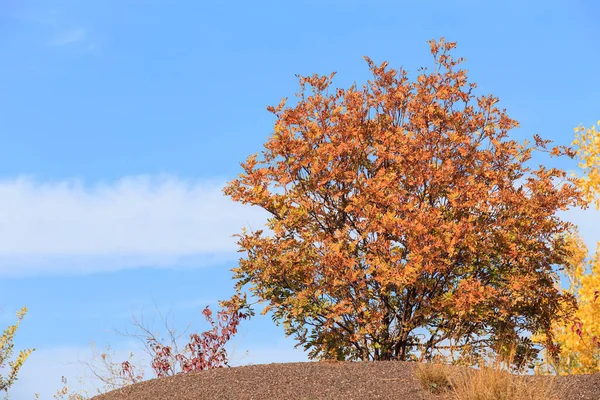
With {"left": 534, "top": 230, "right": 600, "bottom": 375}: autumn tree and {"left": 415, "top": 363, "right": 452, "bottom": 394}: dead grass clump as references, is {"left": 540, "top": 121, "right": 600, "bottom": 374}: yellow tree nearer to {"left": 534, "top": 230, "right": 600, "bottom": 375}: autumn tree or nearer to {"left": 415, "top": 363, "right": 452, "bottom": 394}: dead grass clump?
Result: {"left": 534, "top": 230, "right": 600, "bottom": 375}: autumn tree

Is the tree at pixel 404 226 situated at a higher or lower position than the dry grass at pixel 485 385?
higher

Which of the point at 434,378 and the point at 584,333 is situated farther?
the point at 584,333

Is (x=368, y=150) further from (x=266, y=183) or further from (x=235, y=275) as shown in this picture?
(x=235, y=275)

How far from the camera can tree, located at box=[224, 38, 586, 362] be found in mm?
9812

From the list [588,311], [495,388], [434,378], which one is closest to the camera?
[495,388]

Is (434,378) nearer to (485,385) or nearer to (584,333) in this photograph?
(485,385)

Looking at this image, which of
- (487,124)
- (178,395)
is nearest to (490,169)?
(487,124)

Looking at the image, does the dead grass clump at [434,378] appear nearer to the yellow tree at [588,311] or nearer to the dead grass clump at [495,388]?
the dead grass clump at [495,388]

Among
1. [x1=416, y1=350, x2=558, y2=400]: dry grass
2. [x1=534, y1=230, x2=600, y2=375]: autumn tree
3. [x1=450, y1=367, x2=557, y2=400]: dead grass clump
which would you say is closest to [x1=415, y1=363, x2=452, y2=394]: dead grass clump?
[x1=416, y1=350, x2=558, y2=400]: dry grass

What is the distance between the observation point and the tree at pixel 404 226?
9.81 metres

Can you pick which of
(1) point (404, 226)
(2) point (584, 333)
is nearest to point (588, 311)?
(2) point (584, 333)

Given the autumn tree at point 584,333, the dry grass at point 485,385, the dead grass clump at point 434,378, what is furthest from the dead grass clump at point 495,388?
the autumn tree at point 584,333

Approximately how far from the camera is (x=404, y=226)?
9.46m

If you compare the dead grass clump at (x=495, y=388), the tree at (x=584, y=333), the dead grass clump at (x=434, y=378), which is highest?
the tree at (x=584, y=333)
